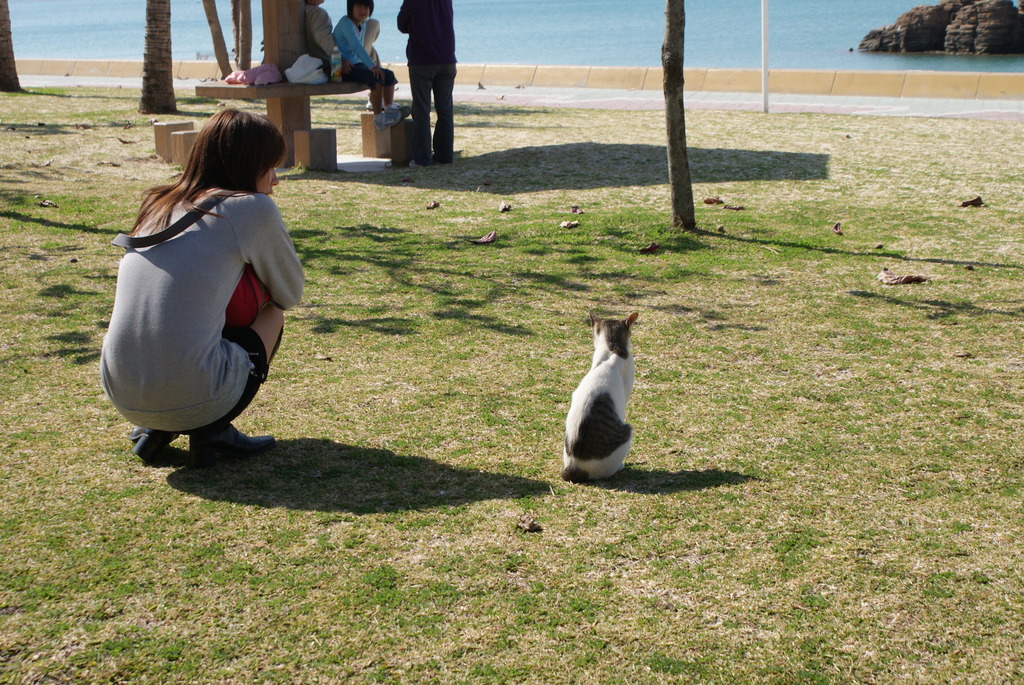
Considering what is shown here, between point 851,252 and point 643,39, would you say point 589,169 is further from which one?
point 643,39

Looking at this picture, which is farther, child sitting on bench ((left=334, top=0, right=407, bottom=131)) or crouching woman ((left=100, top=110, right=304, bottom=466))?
child sitting on bench ((left=334, top=0, right=407, bottom=131))

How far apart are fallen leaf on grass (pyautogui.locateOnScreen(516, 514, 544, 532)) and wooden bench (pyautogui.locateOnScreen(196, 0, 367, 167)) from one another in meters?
8.29

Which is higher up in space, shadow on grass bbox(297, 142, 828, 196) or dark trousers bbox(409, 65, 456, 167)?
dark trousers bbox(409, 65, 456, 167)

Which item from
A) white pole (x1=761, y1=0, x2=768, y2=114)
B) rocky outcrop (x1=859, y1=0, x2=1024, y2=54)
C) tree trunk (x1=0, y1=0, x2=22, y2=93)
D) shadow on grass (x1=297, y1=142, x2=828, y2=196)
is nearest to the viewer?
shadow on grass (x1=297, y1=142, x2=828, y2=196)

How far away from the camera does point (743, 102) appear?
1794 cm

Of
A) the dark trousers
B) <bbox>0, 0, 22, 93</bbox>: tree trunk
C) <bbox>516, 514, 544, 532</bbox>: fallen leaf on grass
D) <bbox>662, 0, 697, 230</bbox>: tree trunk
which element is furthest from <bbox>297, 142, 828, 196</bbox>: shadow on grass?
<bbox>0, 0, 22, 93</bbox>: tree trunk

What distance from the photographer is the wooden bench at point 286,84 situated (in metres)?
10.6

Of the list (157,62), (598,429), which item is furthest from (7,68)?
(598,429)

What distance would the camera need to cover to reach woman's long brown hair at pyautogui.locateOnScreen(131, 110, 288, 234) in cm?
368

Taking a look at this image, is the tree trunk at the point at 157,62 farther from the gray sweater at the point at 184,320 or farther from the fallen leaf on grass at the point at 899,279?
the gray sweater at the point at 184,320

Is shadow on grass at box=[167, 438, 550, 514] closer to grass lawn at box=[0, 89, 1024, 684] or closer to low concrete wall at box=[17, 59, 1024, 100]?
grass lawn at box=[0, 89, 1024, 684]

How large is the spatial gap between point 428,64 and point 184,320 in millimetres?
7843

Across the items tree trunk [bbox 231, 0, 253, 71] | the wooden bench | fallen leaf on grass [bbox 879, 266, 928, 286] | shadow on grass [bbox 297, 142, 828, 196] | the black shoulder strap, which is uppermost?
tree trunk [bbox 231, 0, 253, 71]

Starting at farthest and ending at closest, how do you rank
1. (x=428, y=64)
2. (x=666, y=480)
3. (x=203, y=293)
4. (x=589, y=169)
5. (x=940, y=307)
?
(x=589, y=169) → (x=428, y=64) → (x=940, y=307) → (x=666, y=480) → (x=203, y=293)
